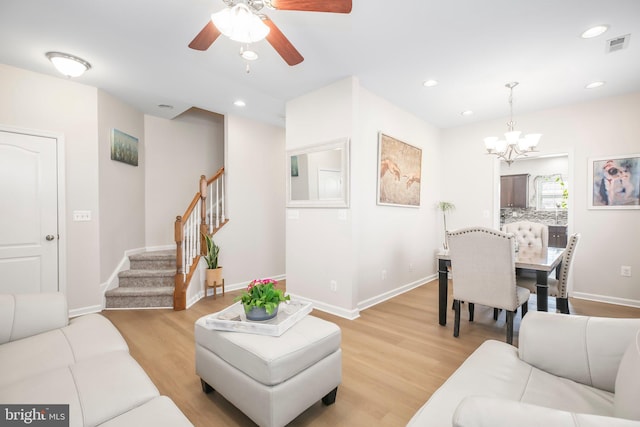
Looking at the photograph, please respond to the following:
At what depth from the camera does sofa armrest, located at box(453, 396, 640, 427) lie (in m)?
0.72

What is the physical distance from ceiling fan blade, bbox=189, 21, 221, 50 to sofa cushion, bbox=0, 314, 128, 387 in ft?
5.98

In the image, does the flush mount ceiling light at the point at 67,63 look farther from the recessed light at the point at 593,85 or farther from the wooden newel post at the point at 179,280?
the recessed light at the point at 593,85

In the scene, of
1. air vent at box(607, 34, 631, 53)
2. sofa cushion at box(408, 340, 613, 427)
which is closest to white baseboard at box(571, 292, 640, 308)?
air vent at box(607, 34, 631, 53)

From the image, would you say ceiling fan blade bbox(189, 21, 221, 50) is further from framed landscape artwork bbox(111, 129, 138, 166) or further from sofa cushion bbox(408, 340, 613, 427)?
framed landscape artwork bbox(111, 129, 138, 166)

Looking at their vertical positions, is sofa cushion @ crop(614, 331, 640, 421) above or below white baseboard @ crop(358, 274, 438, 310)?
above

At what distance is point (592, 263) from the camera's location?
391cm

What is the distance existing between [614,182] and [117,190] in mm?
6475

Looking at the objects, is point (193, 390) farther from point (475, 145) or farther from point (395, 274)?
point (475, 145)

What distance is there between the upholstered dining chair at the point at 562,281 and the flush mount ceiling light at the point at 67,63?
4.81 meters

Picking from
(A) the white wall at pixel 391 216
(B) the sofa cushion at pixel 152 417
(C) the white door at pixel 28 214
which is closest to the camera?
(B) the sofa cushion at pixel 152 417

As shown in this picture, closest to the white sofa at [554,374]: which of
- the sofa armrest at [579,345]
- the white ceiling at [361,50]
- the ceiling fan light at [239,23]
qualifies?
the sofa armrest at [579,345]

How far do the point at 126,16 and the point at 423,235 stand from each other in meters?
4.53

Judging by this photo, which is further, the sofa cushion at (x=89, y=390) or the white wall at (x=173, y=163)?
the white wall at (x=173, y=163)

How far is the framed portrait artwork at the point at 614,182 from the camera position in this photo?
3.65m
